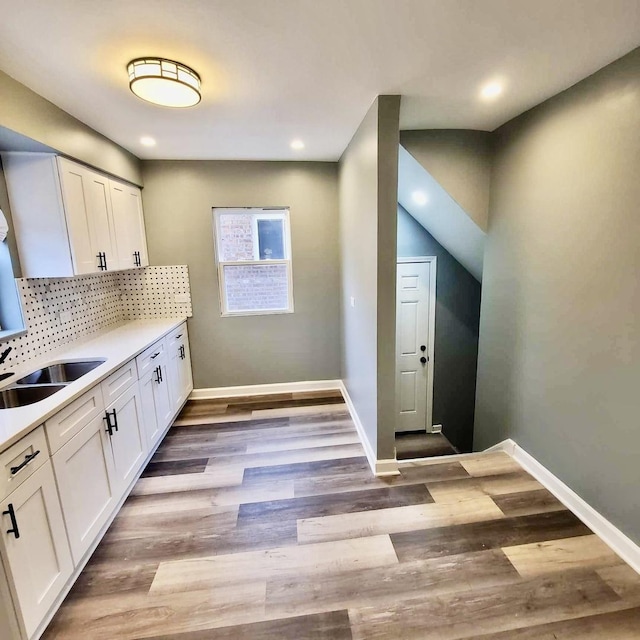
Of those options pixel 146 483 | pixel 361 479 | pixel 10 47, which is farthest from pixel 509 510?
pixel 10 47

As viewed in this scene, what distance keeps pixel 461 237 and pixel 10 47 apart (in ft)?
10.9

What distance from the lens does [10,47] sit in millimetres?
1552

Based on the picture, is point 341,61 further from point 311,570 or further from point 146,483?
point 146,483

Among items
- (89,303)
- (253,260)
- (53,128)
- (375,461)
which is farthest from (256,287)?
(375,461)

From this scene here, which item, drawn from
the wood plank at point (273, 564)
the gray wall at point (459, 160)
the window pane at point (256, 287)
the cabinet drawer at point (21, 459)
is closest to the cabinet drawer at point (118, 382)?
the cabinet drawer at point (21, 459)

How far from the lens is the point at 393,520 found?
6.95 feet

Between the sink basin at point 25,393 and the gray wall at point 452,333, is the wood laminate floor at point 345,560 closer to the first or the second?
the sink basin at point 25,393

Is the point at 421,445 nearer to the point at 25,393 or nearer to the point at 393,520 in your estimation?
the point at 393,520

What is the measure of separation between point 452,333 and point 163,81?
3632mm

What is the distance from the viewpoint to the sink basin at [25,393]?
1956 millimetres

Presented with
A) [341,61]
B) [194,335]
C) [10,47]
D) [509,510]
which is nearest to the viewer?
[10,47]

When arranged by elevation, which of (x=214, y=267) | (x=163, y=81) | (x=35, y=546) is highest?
(x=163, y=81)

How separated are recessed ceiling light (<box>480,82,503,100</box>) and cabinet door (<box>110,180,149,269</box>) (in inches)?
115

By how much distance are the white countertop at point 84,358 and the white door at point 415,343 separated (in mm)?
2501
